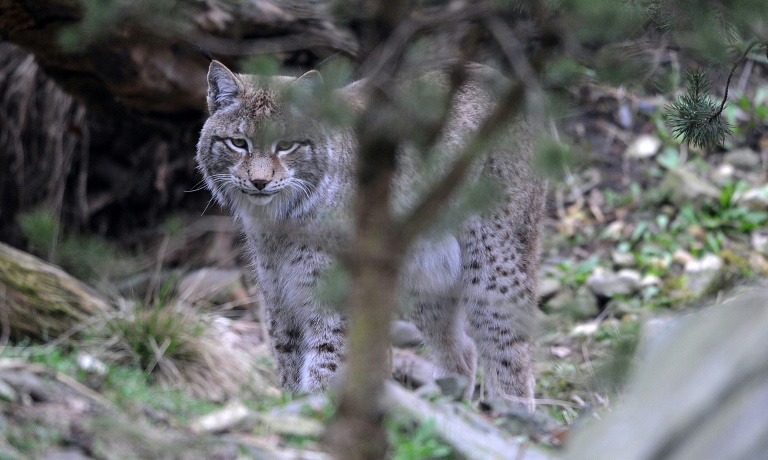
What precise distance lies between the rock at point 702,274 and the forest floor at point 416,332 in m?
0.02

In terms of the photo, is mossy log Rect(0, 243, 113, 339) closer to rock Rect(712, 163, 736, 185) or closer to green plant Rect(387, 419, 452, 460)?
green plant Rect(387, 419, 452, 460)

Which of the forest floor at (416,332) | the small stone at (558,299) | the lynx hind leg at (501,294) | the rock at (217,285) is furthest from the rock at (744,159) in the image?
the rock at (217,285)

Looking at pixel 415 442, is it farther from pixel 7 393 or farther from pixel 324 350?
pixel 324 350

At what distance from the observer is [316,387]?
202 inches

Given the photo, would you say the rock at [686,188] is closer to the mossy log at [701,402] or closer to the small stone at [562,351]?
the small stone at [562,351]

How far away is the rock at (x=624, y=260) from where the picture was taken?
838 centimetres

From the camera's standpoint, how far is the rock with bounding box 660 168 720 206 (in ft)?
28.3

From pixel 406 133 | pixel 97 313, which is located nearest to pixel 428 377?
pixel 97 313

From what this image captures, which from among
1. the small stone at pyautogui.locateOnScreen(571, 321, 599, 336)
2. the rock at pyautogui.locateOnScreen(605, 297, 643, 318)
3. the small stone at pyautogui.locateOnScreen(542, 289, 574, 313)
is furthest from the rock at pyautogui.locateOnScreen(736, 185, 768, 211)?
the small stone at pyautogui.locateOnScreen(571, 321, 599, 336)

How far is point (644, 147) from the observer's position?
30.8 ft

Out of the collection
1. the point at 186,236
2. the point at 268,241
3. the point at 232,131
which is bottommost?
the point at 186,236

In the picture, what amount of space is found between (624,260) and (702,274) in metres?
0.77

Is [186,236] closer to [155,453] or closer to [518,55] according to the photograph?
[155,453]

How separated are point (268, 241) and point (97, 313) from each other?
117 centimetres
